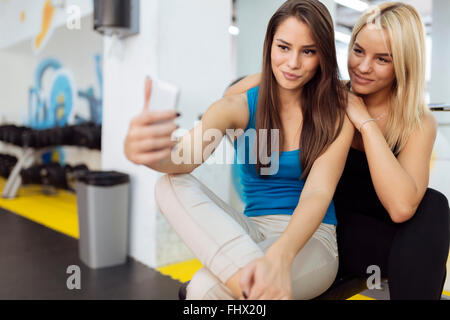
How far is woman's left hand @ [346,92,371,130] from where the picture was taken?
926 millimetres

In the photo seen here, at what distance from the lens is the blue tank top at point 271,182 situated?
1.00 meters

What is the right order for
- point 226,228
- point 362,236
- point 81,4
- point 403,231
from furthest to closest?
1. point 81,4
2. point 362,236
3. point 403,231
4. point 226,228

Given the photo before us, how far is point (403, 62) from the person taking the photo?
908 millimetres

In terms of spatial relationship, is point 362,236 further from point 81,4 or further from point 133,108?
point 81,4

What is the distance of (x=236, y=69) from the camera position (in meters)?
2.57

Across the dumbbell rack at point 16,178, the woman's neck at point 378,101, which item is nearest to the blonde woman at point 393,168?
the woman's neck at point 378,101

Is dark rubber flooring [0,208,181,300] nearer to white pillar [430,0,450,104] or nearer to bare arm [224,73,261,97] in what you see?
bare arm [224,73,261,97]

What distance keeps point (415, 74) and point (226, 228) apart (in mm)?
600

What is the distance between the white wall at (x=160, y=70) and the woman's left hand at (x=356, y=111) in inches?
45.1

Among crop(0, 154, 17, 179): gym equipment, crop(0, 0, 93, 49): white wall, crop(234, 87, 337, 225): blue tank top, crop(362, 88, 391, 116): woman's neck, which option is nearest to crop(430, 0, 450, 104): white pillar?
crop(362, 88, 391, 116): woman's neck

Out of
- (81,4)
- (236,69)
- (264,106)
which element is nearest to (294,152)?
(264,106)

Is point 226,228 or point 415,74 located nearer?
point 226,228

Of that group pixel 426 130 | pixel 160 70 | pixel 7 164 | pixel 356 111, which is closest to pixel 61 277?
pixel 160 70

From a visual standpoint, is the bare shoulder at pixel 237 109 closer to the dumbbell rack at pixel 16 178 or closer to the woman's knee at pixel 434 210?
the woman's knee at pixel 434 210
